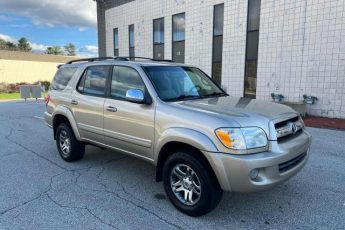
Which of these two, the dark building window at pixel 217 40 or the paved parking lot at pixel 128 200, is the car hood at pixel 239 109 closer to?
the paved parking lot at pixel 128 200

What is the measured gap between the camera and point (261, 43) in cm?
1177

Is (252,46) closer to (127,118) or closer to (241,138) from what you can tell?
(127,118)

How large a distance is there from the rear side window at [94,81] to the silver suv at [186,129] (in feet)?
0.06

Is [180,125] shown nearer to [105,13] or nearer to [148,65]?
[148,65]

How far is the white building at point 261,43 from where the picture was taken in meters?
10.1

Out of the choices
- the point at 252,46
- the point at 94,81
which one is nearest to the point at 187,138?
the point at 94,81

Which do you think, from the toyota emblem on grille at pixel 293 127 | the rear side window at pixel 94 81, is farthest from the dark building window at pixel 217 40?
the toyota emblem on grille at pixel 293 127

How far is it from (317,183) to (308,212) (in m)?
1.03

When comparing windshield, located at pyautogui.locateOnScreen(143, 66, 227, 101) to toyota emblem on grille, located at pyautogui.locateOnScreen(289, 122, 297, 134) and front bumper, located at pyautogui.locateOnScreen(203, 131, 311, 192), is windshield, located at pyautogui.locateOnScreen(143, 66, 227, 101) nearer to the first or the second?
front bumper, located at pyautogui.locateOnScreen(203, 131, 311, 192)

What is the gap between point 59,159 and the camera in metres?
5.38

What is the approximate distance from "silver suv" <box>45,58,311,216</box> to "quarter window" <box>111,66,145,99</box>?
0.02 metres

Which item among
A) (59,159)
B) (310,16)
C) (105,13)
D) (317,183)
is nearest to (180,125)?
(317,183)

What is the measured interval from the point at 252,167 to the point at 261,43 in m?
10.2

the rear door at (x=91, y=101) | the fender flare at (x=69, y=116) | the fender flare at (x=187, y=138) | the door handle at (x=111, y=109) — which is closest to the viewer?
the fender flare at (x=187, y=138)
